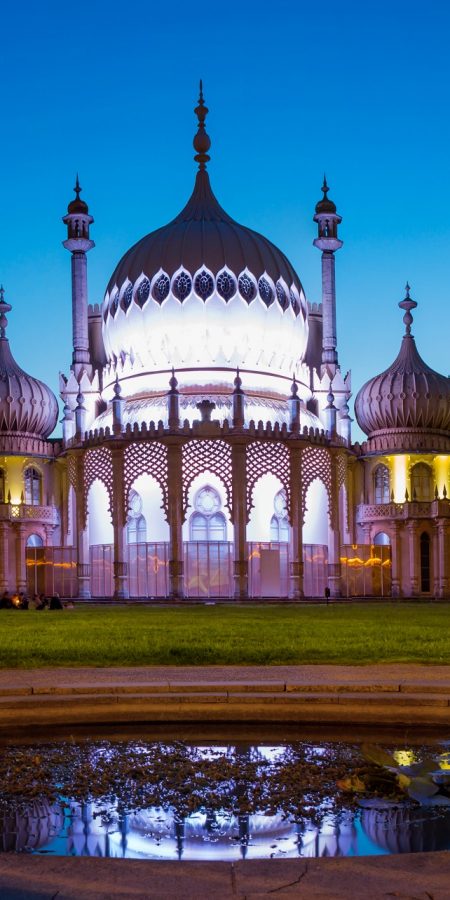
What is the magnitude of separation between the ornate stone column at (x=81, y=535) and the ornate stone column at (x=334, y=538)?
8.92 meters

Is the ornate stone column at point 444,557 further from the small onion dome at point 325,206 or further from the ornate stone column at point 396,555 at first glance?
the small onion dome at point 325,206

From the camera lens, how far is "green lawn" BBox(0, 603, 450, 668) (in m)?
13.3

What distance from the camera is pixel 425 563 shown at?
4266 centimetres

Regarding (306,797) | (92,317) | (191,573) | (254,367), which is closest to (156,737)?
(306,797)

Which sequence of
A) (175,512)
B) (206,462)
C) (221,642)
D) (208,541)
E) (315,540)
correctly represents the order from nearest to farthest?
(221,642), (175,512), (206,462), (208,541), (315,540)

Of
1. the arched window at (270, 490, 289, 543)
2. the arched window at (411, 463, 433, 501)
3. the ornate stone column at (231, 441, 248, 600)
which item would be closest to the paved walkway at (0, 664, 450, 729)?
the ornate stone column at (231, 441, 248, 600)

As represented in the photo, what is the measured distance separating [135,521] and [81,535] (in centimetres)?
206

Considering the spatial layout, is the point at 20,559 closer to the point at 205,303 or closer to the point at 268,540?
the point at 268,540

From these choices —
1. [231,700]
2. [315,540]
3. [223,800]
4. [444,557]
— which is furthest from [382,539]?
[223,800]

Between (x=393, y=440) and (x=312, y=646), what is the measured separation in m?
30.4

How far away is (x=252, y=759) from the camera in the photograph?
7688 millimetres

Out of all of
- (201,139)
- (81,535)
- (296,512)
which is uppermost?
(201,139)

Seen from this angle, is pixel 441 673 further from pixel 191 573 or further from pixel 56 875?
pixel 191 573

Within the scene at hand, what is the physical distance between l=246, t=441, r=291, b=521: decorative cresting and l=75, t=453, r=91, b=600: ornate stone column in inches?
258
